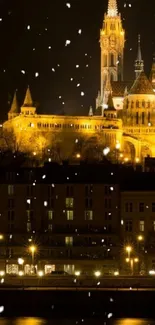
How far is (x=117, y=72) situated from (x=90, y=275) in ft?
437

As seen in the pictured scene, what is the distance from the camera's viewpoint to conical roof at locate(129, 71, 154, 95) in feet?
575

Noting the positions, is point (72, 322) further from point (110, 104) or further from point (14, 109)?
point (110, 104)

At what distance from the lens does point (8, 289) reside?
2189 inches

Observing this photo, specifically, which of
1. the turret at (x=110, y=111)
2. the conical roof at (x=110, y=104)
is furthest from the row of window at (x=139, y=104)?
the turret at (x=110, y=111)

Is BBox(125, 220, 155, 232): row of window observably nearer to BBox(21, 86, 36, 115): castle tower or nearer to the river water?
the river water

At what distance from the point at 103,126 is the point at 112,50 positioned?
37471 millimetres

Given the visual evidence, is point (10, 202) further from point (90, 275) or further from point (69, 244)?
point (90, 275)

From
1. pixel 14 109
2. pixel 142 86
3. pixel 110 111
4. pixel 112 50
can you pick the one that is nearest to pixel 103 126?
pixel 110 111

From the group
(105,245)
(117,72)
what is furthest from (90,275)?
(117,72)

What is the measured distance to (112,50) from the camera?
196625 millimetres

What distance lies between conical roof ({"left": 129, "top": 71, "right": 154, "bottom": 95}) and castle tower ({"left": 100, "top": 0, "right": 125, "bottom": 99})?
47.8 feet

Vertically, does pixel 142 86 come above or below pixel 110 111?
above

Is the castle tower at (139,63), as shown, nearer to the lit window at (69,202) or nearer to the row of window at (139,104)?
the row of window at (139,104)

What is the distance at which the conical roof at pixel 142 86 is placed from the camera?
17525 cm
